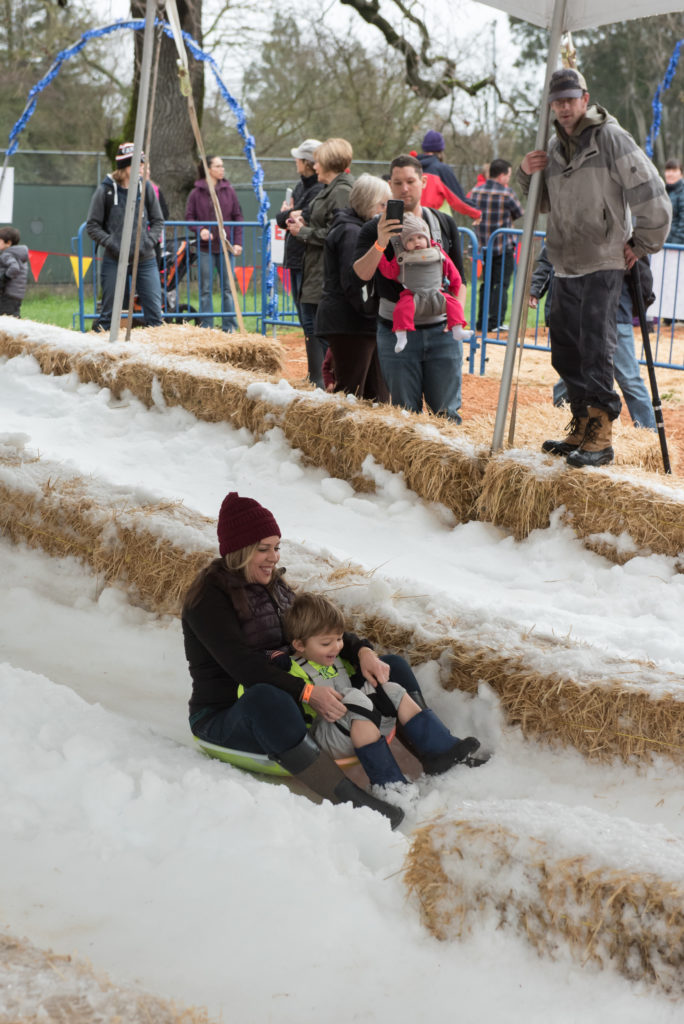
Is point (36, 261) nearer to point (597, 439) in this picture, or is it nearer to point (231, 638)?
point (597, 439)

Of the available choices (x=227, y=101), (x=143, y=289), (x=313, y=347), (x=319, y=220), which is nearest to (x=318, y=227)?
(x=319, y=220)

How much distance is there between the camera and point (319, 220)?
6816 millimetres

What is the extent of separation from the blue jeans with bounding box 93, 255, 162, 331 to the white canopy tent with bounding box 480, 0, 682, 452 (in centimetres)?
526

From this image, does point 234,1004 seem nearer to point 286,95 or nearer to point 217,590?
point 217,590

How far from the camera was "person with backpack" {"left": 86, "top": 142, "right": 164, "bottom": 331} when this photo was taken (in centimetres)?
938

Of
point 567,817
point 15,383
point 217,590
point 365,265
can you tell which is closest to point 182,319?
point 15,383

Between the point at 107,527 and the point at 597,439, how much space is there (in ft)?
7.77

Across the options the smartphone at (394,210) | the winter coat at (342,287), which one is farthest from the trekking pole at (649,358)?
the winter coat at (342,287)

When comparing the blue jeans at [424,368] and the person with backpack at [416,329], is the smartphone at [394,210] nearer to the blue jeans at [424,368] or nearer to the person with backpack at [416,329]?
the person with backpack at [416,329]

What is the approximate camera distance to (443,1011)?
246cm

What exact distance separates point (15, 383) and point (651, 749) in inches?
220

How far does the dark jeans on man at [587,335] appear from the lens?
15.8 ft

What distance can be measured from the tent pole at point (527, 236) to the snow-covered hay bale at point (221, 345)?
141 inches

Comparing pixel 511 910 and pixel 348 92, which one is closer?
pixel 511 910
